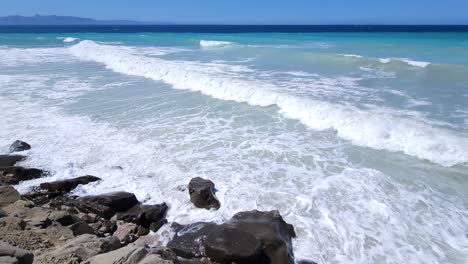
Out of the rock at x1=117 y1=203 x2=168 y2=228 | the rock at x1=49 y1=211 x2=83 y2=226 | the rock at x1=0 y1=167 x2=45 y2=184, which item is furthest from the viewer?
the rock at x1=0 y1=167 x2=45 y2=184

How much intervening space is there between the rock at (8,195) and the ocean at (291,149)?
906 millimetres

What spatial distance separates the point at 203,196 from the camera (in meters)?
6.14

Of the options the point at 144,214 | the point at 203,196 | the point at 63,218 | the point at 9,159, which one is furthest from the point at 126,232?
the point at 9,159

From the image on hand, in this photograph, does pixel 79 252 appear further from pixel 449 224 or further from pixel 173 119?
pixel 173 119

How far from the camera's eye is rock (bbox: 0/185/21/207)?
5793 millimetres

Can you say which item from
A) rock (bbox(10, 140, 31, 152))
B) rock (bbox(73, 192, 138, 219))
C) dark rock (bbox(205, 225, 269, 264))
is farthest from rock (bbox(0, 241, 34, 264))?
rock (bbox(10, 140, 31, 152))

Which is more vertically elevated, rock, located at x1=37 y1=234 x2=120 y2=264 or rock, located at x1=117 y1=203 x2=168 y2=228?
rock, located at x1=37 y1=234 x2=120 y2=264

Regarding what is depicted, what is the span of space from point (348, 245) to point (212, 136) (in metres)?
4.79

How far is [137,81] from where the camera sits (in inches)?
675

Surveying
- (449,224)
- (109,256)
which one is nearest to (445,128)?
(449,224)

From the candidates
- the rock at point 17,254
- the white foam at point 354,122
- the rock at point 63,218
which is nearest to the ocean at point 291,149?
the white foam at point 354,122

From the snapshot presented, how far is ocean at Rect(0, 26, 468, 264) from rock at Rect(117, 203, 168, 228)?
0.21 meters

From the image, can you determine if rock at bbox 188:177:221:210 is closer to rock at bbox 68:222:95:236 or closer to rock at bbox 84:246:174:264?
rock at bbox 68:222:95:236

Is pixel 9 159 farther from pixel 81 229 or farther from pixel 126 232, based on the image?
pixel 126 232
